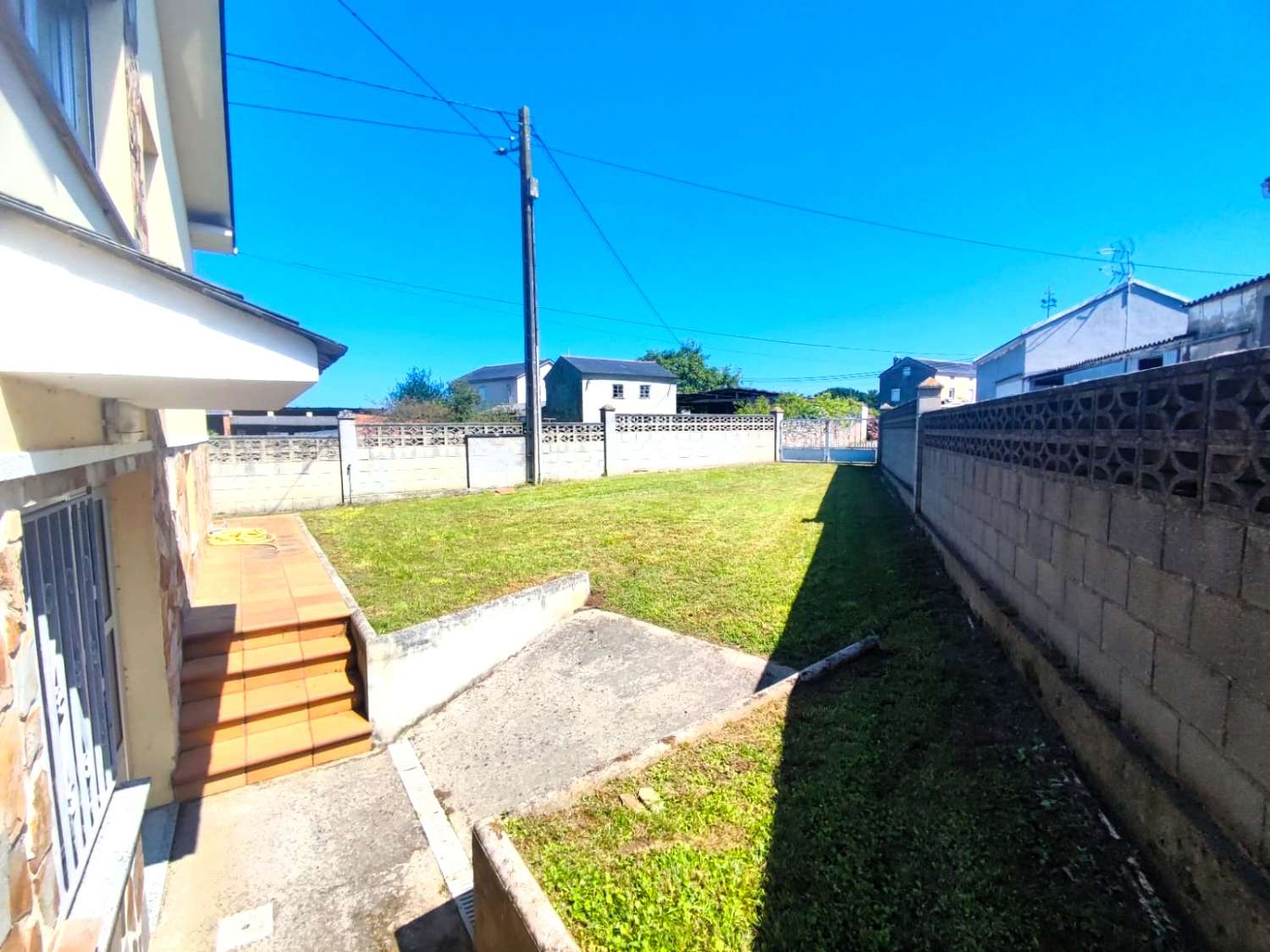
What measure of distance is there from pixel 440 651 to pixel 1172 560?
467 cm

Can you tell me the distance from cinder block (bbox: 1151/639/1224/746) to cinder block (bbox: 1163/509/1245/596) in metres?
0.29

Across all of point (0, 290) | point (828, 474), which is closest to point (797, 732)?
point (0, 290)

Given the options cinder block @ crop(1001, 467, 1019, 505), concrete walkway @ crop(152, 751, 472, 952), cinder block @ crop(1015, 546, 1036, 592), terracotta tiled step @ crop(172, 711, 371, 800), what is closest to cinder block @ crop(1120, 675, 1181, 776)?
cinder block @ crop(1015, 546, 1036, 592)

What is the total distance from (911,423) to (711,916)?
11.1m

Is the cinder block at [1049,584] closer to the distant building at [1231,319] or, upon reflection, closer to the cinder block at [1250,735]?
the cinder block at [1250,735]

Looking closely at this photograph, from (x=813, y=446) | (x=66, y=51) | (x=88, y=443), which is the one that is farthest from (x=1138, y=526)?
(x=813, y=446)

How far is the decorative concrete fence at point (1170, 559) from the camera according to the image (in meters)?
1.74

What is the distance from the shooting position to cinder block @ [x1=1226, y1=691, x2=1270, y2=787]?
167cm

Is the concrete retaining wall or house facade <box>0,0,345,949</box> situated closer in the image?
house facade <box>0,0,345,949</box>

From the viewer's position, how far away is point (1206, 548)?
1.96 m

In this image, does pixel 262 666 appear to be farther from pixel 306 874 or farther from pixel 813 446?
pixel 813 446

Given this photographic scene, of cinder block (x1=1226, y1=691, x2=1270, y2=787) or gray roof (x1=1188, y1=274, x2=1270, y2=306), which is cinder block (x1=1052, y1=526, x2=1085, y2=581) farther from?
gray roof (x1=1188, y1=274, x2=1270, y2=306)

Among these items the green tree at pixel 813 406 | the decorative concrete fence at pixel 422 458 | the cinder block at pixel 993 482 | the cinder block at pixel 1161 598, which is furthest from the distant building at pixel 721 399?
the cinder block at pixel 1161 598

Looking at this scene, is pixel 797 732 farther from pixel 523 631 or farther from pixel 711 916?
pixel 523 631
